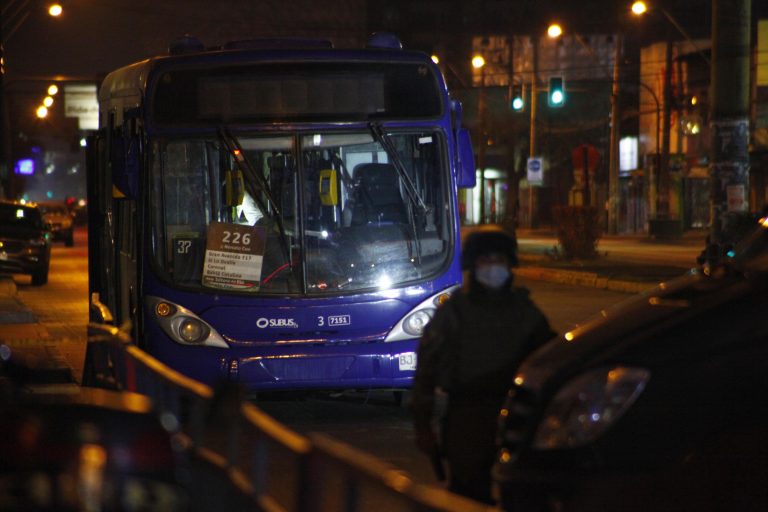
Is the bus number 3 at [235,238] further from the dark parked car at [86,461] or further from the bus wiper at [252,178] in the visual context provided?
the dark parked car at [86,461]

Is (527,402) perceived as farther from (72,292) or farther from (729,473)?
(72,292)

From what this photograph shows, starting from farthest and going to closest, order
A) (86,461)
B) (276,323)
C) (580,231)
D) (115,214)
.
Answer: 1. (580,231)
2. (115,214)
3. (276,323)
4. (86,461)

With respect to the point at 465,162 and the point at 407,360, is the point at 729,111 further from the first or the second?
the point at 407,360

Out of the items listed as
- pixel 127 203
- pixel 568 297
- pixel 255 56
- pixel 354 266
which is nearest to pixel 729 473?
pixel 354 266

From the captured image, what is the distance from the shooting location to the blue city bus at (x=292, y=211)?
10602 mm

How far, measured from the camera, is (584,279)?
2803cm

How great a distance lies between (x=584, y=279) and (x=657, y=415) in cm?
2379

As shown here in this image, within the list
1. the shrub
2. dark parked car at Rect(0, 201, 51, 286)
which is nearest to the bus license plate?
dark parked car at Rect(0, 201, 51, 286)

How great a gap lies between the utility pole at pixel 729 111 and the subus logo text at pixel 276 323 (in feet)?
35.2

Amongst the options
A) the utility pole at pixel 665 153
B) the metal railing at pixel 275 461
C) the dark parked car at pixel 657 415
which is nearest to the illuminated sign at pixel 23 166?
the utility pole at pixel 665 153

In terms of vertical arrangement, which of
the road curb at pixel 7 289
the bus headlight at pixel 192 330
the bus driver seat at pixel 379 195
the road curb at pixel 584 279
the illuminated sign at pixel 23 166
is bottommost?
the road curb at pixel 584 279

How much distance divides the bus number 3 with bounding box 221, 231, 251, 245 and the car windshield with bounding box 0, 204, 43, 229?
19.6 metres

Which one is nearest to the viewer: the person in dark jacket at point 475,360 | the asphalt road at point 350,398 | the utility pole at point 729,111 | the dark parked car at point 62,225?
the person in dark jacket at point 475,360

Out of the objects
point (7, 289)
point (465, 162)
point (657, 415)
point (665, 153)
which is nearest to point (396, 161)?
point (465, 162)
